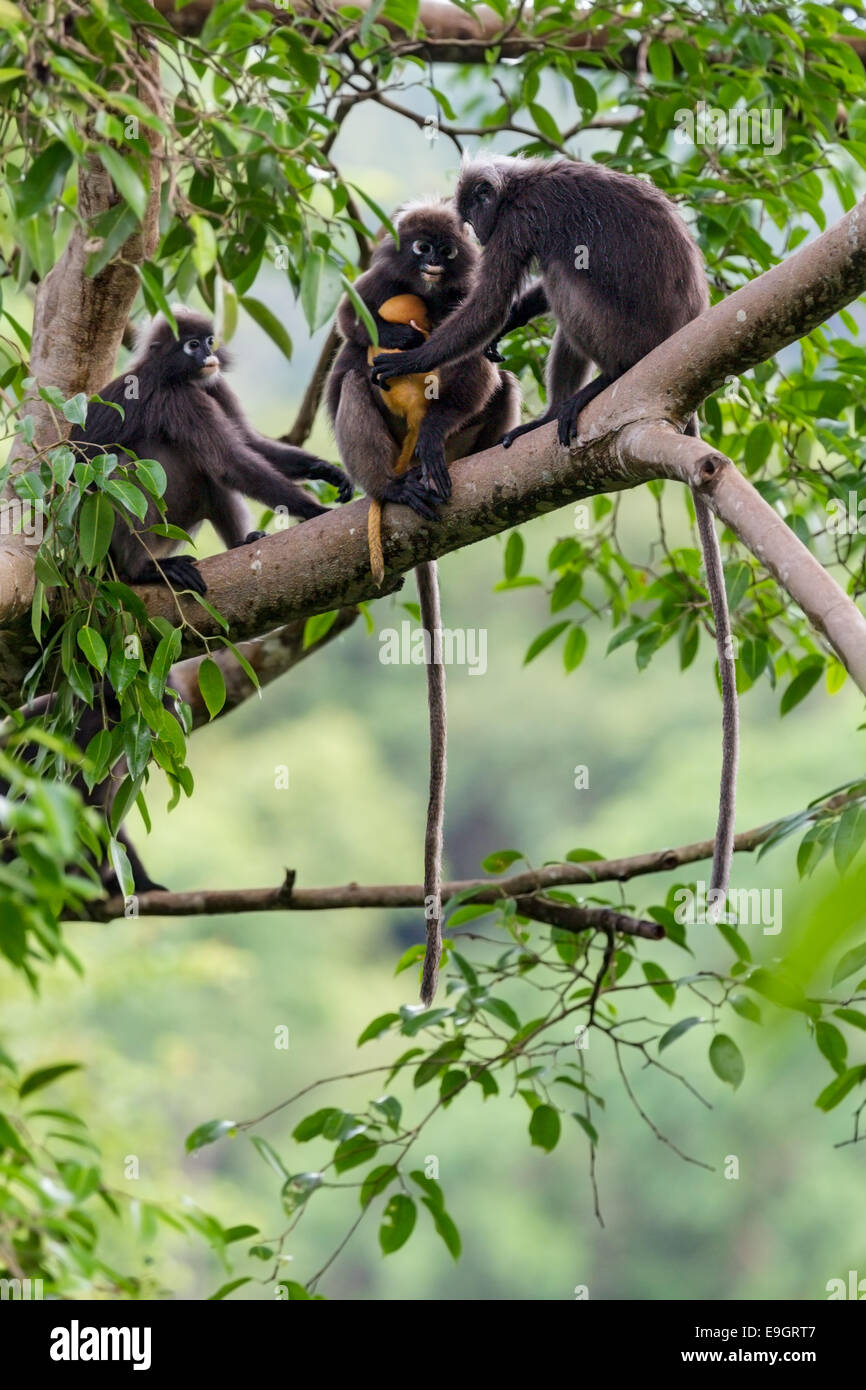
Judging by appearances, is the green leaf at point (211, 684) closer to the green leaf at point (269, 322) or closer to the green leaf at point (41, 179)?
the green leaf at point (41, 179)

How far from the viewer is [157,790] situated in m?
11.8

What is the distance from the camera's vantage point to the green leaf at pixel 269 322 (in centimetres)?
307

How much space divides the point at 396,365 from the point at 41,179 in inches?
42.3

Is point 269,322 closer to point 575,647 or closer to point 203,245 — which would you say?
point 575,647

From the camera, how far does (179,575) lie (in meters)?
2.53

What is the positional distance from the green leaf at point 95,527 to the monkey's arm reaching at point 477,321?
709 mm

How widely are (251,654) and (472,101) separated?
1556mm

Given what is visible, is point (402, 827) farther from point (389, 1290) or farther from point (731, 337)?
point (731, 337)

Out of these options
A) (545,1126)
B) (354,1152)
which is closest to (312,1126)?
(354,1152)

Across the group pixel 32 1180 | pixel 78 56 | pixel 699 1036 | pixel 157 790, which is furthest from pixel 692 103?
pixel 157 790

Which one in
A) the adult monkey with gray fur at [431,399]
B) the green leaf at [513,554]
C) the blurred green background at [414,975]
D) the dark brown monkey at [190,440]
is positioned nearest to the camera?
the adult monkey with gray fur at [431,399]

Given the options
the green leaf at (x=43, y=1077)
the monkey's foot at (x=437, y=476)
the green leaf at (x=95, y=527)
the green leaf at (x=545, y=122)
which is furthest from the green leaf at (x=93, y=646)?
the green leaf at (x=545, y=122)

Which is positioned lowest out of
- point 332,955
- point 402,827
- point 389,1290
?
point 389,1290

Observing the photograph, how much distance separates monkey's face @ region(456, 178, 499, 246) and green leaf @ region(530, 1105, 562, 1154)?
1.60m
